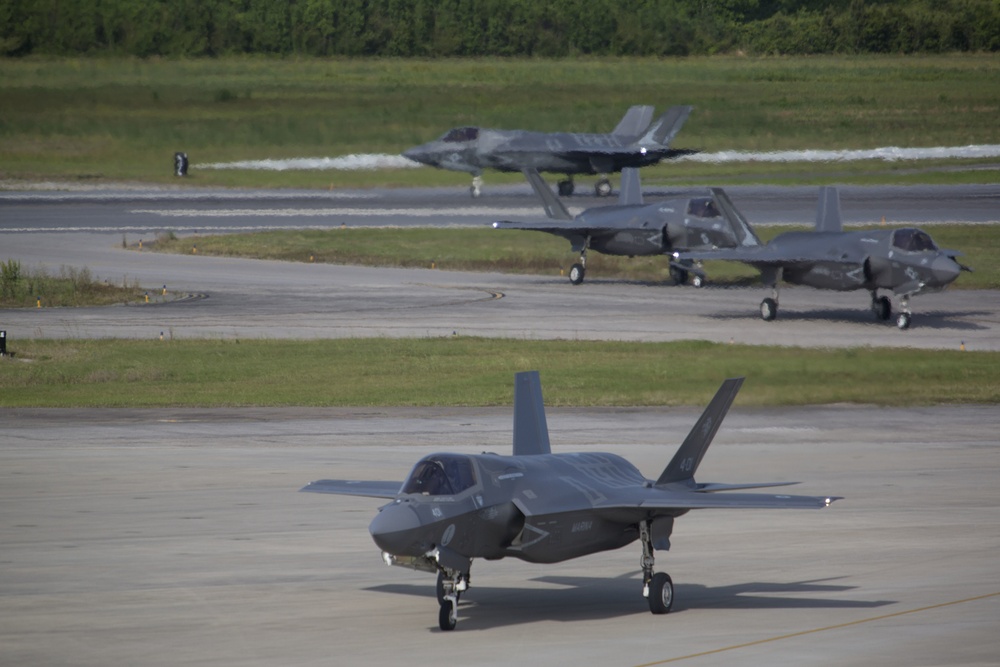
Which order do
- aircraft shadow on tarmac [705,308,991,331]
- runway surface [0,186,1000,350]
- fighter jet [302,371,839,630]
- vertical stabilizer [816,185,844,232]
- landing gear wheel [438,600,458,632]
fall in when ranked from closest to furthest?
fighter jet [302,371,839,630], landing gear wheel [438,600,458,632], runway surface [0,186,1000,350], aircraft shadow on tarmac [705,308,991,331], vertical stabilizer [816,185,844,232]

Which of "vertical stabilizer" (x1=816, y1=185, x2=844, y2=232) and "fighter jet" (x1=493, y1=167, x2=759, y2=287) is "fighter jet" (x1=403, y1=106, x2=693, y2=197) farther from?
"vertical stabilizer" (x1=816, y1=185, x2=844, y2=232)

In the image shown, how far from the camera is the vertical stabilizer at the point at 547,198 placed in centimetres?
5594

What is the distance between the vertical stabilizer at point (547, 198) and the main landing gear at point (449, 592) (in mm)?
40607

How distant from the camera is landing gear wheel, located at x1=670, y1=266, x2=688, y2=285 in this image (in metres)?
55.2

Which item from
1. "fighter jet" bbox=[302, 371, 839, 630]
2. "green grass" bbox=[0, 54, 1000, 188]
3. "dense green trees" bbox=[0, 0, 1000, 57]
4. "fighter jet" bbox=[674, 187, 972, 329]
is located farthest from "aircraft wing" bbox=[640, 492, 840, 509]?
"dense green trees" bbox=[0, 0, 1000, 57]

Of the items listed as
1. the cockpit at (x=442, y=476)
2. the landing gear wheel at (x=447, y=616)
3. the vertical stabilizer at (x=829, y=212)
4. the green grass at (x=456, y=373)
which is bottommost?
the green grass at (x=456, y=373)

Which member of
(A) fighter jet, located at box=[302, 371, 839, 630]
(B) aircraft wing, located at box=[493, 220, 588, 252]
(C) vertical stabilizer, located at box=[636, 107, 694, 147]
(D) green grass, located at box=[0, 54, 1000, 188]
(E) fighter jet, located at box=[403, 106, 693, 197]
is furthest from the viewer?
(D) green grass, located at box=[0, 54, 1000, 188]

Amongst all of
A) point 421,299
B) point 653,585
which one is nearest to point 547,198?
point 421,299

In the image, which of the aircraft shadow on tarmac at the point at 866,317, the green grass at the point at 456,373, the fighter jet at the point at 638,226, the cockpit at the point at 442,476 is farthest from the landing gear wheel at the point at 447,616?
the fighter jet at the point at 638,226

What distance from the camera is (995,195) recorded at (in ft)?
260

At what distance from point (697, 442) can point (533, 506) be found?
2894mm

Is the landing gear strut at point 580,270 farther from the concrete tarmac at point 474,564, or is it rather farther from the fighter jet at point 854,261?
the concrete tarmac at point 474,564

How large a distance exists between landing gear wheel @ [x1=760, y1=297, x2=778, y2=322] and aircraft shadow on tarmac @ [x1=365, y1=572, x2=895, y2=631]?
26586 mm

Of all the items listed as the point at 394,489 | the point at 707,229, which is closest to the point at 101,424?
the point at 394,489
